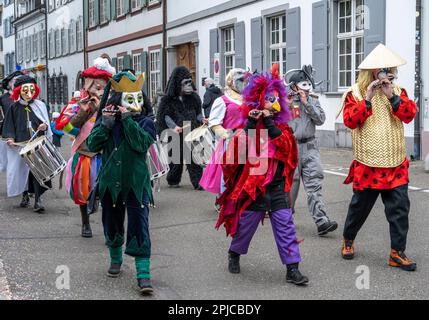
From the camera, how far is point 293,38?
1780 cm

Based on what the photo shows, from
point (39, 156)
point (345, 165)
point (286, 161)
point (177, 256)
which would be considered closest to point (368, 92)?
point (286, 161)

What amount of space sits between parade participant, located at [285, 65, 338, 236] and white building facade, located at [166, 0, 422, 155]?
217 inches

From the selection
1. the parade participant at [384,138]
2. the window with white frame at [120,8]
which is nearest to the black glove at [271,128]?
the parade participant at [384,138]

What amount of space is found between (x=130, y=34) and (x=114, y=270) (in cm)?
2658

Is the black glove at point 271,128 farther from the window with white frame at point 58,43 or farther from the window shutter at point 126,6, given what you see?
the window with white frame at point 58,43

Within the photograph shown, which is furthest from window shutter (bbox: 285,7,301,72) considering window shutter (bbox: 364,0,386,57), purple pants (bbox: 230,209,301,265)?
purple pants (bbox: 230,209,301,265)

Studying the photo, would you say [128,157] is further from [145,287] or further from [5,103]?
[5,103]

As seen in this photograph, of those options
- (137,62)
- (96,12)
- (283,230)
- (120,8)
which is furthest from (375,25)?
(96,12)

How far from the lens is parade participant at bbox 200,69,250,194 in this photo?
6.86 metres

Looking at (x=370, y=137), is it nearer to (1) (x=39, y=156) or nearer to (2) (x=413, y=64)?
(1) (x=39, y=156)

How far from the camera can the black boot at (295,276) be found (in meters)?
5.37

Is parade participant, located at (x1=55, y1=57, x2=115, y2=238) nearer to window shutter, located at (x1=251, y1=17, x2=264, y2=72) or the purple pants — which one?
the purple pants

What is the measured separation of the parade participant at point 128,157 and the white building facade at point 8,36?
6186 centimetres
